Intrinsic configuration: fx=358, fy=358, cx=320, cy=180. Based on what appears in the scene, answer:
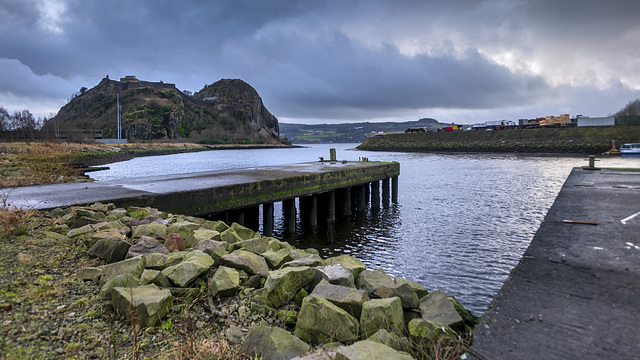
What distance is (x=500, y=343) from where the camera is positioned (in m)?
3.62

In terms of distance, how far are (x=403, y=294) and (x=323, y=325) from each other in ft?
4.68

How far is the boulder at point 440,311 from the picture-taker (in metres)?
3.97

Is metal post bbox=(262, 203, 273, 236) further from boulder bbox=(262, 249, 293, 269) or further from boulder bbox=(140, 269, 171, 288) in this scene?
boulder bbox=(140, 269, 171, 288)

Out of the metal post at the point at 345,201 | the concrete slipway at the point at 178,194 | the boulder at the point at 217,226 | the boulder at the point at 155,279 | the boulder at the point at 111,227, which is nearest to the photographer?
the boulder at the point at 155,279

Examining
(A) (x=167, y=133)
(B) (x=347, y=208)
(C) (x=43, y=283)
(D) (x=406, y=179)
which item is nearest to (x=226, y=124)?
(A) (x=167, y=133)

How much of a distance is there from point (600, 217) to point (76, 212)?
1196 centimetres

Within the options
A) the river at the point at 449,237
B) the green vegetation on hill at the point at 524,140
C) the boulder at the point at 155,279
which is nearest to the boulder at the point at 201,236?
the boulder at the point at 155,279

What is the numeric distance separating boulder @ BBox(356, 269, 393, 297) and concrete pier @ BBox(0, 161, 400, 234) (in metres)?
6.21

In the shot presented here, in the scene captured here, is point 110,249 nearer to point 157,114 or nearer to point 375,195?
point 375,195

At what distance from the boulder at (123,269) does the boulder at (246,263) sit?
977 mm

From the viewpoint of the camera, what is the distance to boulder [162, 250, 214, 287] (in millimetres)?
3996

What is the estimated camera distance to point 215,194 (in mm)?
10398

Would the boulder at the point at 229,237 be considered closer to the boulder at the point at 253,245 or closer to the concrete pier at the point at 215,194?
the boulder at the point at 253,245

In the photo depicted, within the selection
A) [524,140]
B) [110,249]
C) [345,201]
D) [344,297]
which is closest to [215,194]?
[110,249]
